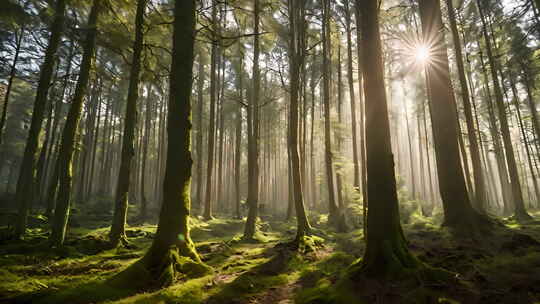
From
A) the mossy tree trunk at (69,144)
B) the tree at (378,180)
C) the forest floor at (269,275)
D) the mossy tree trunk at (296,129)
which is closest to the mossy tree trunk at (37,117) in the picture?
the mossy tree trunk at (69,144)

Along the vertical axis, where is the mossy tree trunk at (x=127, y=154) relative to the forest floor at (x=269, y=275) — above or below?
above

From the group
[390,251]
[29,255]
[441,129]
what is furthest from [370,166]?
[29,255]

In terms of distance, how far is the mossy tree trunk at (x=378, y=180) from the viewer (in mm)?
4891

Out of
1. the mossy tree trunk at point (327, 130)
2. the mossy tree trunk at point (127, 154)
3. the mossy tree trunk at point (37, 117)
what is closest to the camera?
the mossy tree trunk at point (127, 154)

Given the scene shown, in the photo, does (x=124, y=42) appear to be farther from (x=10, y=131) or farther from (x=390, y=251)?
(x=10, y=131)

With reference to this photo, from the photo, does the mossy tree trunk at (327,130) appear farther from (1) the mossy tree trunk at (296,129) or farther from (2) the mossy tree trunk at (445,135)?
(2) the mossy tree trunk at (445,135)

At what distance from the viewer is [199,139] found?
22047 mm

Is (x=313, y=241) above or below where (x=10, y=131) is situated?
below

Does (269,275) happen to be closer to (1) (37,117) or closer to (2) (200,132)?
(1) (37,117)

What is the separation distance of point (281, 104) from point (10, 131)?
36.0m

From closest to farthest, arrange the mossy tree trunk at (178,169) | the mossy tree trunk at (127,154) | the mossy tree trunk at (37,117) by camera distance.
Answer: the mossy tree trunk at (178,169) < the mossy tree trunk at (127,154) < the mossy tree trunk at (37,117)

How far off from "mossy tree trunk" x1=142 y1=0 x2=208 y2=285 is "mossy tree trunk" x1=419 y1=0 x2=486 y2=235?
8.44 m

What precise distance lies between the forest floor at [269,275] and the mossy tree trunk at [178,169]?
85cm

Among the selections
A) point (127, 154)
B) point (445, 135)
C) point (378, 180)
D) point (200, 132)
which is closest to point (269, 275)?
point (378, 180)
